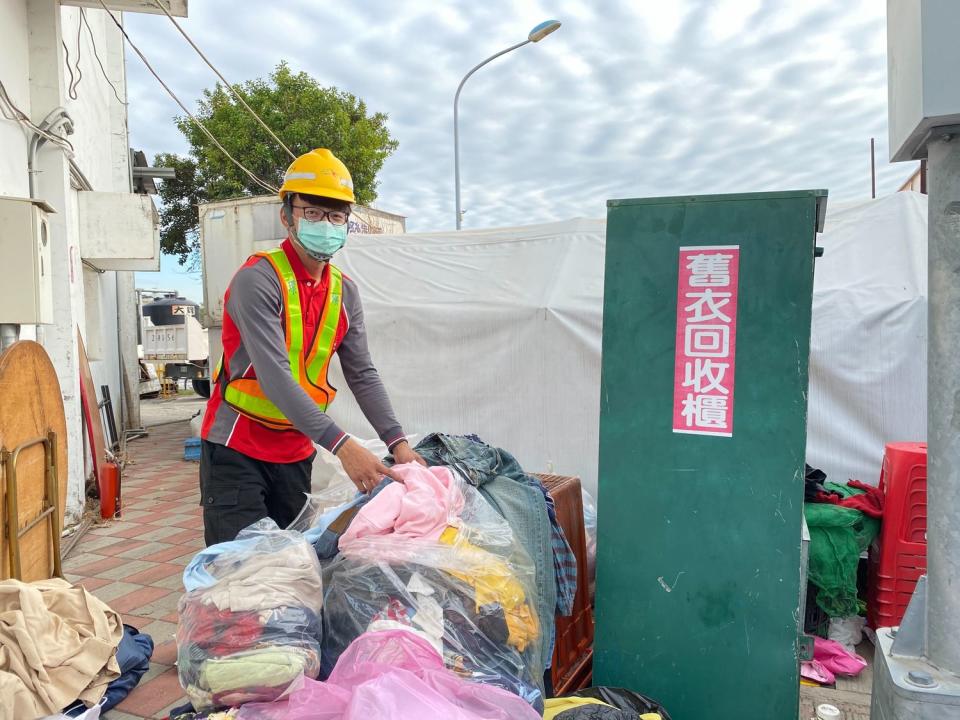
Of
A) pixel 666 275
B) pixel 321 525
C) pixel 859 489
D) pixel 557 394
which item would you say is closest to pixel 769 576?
pixel 666 275

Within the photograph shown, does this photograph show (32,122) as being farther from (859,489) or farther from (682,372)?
(859,489)

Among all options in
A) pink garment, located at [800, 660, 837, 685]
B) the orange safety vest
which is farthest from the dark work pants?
pink garment, located at [800, 660, 837, 685]

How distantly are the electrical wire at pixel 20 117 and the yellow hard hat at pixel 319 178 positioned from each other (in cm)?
303

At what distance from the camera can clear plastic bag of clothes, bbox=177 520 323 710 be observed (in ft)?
4.96

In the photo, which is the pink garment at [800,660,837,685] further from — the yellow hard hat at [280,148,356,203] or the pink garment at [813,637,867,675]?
the yellow hard hat at [280,148,356,203]

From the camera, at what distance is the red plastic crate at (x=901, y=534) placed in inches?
131

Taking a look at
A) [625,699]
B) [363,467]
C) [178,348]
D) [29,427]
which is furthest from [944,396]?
[178,348]

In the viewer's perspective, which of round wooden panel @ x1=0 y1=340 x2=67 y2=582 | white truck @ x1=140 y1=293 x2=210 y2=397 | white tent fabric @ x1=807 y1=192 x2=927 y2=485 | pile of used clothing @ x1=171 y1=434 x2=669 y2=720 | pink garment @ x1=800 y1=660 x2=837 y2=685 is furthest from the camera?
white truck @ x1=140 y1=293 x2=210 y2=397

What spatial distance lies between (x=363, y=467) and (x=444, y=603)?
0.49 m

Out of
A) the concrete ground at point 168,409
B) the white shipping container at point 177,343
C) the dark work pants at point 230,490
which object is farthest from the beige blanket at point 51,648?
the white shipping container at point 177,343

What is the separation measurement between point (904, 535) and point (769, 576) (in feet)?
5.52

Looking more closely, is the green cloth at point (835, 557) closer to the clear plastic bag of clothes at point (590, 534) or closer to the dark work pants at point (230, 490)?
the clear plastic bag of clothes at point (590, 534)

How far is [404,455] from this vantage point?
7.68 feet

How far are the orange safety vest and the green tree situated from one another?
14.2 m
